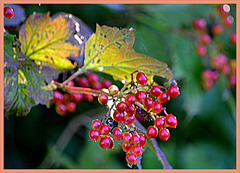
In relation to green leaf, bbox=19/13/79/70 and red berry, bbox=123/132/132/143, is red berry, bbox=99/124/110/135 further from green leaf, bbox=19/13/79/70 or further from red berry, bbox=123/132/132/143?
green leaf, bbox=19/13/79/70

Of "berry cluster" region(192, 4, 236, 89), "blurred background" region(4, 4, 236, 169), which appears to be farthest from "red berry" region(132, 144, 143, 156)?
"berry cluster" region(192, 4, 236, 89)

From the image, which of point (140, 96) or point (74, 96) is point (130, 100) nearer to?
point (140, 96)

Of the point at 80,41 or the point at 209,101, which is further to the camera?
the point at 209,101

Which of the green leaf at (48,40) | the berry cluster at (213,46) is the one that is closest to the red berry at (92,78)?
the green leaf at (48,40)

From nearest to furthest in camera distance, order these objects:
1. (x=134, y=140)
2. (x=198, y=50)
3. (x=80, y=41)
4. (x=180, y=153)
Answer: (x=134, y=140)
(x=80, y=41)
(x=198, y=50)
(x=180, y=153)

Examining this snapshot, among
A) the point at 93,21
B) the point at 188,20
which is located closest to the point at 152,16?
the point at 188,20

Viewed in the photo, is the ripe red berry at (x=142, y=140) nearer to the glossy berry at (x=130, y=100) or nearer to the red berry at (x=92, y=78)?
the glossy berry at (x=130, y=100)

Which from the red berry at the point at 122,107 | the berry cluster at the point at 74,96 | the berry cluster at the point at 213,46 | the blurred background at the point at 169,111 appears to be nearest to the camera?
the red berry at the point at 122,107

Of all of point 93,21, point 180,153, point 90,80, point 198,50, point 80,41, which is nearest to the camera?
point 80,41

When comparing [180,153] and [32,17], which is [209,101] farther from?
[32,17]
